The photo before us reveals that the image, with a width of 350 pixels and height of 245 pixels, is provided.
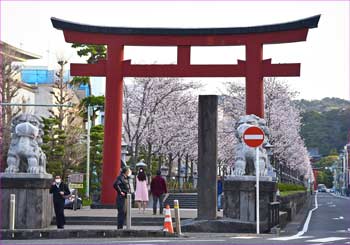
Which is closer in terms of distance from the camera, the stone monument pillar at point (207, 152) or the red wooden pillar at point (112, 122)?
the stone monument pillar at point (207, 152)

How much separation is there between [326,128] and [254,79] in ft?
429

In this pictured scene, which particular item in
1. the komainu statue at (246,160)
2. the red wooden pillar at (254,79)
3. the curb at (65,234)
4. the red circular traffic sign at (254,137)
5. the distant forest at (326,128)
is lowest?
the curb at (65,234)

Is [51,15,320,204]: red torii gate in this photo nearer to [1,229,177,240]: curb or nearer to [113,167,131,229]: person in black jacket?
[113,167,131,229]: person in black jacket

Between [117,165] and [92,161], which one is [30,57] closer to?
[92,161]

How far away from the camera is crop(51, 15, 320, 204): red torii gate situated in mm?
28141

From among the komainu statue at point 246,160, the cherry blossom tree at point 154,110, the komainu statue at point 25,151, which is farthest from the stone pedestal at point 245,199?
the cherry blossom tree at point 154,110

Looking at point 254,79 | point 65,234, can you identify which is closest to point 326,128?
point 254,79

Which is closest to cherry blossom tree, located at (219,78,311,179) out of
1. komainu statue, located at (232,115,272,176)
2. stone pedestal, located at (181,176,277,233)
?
komainu statue, located at (232,115,272,176)

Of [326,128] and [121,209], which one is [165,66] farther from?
[326,128]

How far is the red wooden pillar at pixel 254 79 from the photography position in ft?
92.2

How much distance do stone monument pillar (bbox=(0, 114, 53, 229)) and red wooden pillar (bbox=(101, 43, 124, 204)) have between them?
26.1ft

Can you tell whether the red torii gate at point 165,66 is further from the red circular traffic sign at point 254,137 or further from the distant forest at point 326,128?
the distant forest at point 326,128

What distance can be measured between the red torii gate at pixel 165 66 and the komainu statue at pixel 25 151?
8288 mm

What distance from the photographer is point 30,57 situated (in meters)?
69.4
